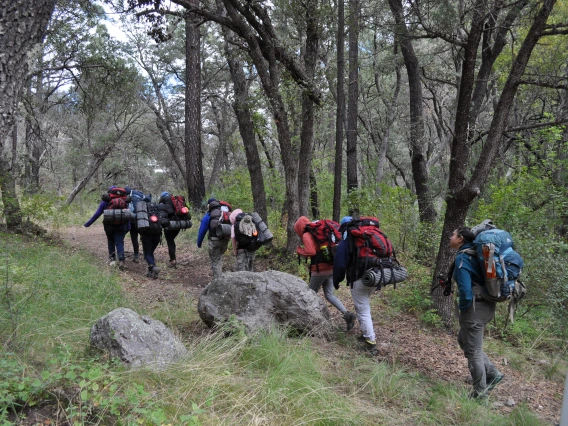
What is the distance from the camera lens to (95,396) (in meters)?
2.68

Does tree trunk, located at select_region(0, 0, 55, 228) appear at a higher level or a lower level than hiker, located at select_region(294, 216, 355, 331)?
higher

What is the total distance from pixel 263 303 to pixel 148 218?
12.4 feet

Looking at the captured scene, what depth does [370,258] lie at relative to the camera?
17.3 feet

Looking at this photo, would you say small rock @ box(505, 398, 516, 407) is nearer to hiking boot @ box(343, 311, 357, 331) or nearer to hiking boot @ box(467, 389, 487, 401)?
hiking boot @ box(467, 389, 487, 401)

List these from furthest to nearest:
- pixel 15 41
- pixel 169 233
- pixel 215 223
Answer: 1. pixel 169 233
2. pixel 215 223
3. pixel 15 41

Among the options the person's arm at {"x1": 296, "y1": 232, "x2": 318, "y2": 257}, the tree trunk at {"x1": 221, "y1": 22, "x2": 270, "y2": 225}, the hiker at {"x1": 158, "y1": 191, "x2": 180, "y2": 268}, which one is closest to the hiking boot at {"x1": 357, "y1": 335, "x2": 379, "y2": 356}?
the person's arm at {"x1": 296, "y1": 232, "x2": 318, "y2": 257}

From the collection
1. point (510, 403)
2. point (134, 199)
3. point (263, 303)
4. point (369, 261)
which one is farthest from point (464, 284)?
point (134, 199)

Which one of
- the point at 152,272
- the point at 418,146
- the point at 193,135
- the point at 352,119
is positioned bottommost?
the point at 152,272

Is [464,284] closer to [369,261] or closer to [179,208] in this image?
[369,261]

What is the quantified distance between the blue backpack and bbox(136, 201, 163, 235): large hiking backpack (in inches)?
231

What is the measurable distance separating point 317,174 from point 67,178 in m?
23.2

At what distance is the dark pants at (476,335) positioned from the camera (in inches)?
176

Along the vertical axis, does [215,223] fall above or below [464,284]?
above

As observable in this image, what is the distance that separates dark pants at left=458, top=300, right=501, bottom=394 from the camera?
14.6 feet
